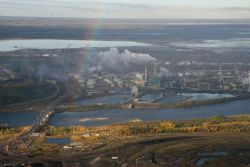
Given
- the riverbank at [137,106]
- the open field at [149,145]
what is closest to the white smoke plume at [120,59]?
the riverbank at [137,106]

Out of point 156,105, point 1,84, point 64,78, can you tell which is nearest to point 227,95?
point 156,105

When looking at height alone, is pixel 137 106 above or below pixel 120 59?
below

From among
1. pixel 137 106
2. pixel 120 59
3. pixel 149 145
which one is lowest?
pixel 149 145

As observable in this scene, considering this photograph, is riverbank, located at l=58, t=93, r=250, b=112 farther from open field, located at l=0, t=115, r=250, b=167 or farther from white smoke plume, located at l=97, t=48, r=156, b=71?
white smoke plume, located at l=97, t=48, r=156, b=71

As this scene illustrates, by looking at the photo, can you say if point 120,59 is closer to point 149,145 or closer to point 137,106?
point 137,106

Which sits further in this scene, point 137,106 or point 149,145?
point 137,106

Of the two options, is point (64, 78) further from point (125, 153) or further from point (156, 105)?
point (125, 153)

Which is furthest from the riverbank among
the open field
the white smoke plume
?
the white smoke plume

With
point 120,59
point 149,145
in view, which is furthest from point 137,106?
point 120,59
